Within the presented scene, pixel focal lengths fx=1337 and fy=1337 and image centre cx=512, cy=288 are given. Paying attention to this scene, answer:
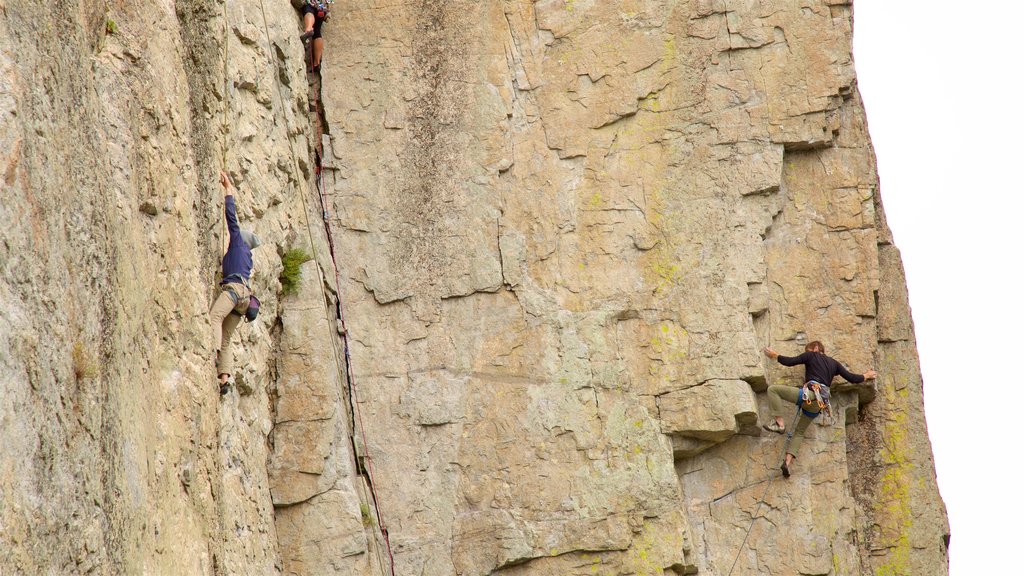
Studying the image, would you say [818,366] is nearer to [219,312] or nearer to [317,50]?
[317,50]

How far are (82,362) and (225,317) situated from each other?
349 centimetres

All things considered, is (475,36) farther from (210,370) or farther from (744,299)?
(210,370)

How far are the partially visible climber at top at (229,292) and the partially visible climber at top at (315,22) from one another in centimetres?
508

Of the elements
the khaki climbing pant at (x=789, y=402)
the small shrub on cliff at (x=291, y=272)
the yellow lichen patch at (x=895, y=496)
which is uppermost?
the small shrub on cliff at (x=291, y=272)

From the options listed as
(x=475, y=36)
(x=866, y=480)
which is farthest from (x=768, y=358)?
(x=475, y=36)

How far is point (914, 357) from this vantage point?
17.2 m

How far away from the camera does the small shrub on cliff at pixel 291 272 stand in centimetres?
1491

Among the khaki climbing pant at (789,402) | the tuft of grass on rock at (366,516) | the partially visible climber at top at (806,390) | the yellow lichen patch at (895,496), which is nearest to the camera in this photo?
the tuft of grass on rock at (366,516)

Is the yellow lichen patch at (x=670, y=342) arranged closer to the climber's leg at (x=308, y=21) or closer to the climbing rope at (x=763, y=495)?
the climbing rope at (x=763, y=495)

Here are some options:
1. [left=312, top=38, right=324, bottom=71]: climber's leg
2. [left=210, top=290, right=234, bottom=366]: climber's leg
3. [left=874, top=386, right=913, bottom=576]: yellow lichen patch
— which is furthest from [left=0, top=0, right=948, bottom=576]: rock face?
[left=210, top=290, right=234, bottom=366]: climber's leg

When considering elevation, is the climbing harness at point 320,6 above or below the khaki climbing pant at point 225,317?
above

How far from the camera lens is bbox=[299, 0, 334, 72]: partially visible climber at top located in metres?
16.4

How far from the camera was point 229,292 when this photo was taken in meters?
11.0

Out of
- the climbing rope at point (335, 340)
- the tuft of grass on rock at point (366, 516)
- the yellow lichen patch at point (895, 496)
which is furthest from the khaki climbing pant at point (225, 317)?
the yellow lichen patch at point (895, 496)
